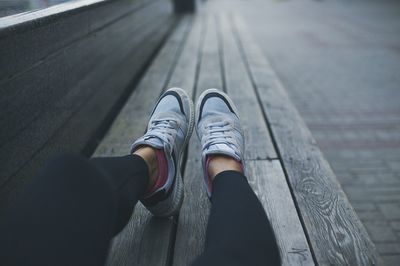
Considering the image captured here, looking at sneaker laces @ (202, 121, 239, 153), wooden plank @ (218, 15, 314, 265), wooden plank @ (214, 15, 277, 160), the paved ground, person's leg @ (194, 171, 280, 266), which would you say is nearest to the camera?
person's leg @ (194, 171, 280, 266)

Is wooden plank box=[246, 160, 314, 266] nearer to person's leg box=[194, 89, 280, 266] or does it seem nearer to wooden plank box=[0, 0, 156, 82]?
person's leg box=[194, 89, 280, 266]

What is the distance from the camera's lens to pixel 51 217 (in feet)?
2.58

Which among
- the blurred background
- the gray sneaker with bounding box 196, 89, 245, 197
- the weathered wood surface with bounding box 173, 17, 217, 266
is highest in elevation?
the blurred background

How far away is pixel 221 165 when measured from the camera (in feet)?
4.07

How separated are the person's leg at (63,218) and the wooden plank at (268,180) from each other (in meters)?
0.61

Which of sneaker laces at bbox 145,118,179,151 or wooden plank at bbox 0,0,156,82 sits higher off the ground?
wooden plank at bbox 0,0,156,82

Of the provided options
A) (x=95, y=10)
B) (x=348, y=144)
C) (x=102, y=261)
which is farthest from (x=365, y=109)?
(x=102, y=261)

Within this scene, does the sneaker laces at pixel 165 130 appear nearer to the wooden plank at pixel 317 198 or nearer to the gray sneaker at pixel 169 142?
the gray sneaker at pixel 169 142

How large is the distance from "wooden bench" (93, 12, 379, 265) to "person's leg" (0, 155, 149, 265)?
359mm

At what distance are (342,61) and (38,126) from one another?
482 centimetres

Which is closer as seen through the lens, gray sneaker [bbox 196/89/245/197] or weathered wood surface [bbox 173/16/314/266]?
weathered wood surface [bbox 173/16/314/266]

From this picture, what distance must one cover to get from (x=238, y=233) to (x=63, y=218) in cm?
43

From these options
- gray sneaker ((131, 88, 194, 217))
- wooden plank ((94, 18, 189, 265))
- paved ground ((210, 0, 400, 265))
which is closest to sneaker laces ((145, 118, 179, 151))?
gray sneaker ((131, 88, 194, 217))

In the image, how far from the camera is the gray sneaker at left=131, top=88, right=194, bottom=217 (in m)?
1.22
